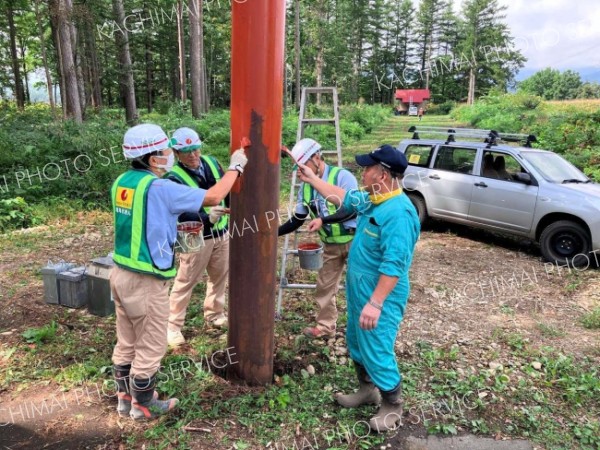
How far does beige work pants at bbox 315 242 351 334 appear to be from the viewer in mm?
3984

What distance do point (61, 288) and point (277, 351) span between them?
253 centimetres

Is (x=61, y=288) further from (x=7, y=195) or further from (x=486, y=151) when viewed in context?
(x=486, y=151)

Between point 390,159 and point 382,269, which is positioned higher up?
point 390,159

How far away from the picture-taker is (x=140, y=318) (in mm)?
2885

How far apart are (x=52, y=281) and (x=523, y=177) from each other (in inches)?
272

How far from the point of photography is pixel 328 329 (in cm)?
429

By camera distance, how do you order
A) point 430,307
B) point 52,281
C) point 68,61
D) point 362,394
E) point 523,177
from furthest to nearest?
point 68,61 < point 523,177 < point 430,307 < point 52,281 < point 362,394

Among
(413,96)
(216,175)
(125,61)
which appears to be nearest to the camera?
(216,175)

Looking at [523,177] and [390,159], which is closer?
[390,159]

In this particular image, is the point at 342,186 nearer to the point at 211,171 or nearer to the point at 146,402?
the point at 211,171

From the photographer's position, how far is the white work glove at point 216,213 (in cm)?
368

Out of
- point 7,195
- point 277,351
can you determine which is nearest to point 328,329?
point 277,351

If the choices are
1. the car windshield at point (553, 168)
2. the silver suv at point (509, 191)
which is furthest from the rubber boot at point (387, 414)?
the car windshield at point (553, 168)

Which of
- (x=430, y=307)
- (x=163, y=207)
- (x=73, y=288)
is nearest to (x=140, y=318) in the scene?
(x=163, y=207)
